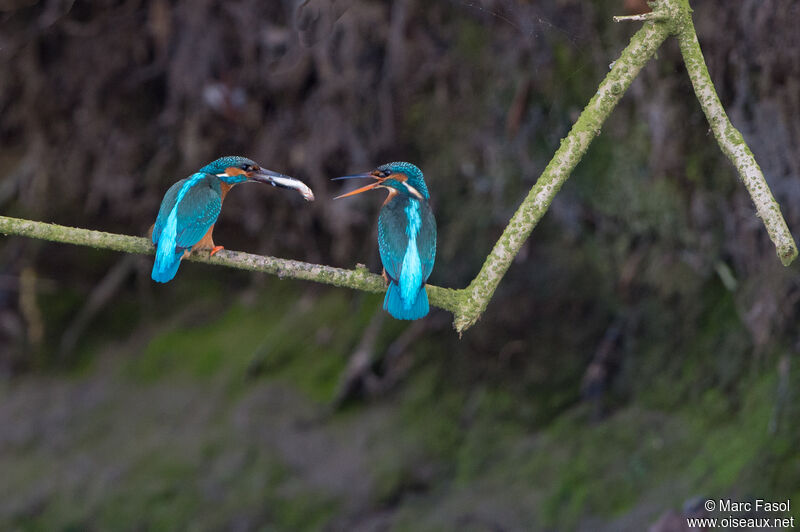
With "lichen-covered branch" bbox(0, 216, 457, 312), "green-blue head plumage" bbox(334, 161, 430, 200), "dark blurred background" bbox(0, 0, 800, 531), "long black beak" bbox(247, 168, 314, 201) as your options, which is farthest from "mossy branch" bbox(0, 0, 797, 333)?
"dark blurred background" bbox(0, 0, 800, 531)

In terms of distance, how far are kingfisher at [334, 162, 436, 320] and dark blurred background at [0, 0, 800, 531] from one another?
841mm

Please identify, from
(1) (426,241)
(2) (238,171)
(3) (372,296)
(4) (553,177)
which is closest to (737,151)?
(4) (553,177)

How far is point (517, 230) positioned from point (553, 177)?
0.39ft

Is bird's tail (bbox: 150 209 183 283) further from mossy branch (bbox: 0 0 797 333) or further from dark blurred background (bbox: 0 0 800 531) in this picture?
dark blurred background (bbox: 0 0 800 531)

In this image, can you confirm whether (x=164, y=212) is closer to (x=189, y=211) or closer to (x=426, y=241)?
(x=189, y=211)

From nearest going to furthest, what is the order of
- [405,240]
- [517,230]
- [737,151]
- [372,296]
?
[517,230] → [737,151] → [405,240] → [372,296]

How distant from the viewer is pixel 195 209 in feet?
4.61

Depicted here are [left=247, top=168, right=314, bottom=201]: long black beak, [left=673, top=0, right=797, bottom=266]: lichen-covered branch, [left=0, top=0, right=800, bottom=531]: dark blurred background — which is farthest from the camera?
[left=0, top=0, right=800, bottom=531]: dark blurred background

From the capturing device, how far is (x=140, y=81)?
3264 millimetres

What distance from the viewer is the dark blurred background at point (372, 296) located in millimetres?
2451

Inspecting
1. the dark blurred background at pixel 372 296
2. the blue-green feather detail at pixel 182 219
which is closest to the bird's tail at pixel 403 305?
the blue-green feather detail at pixel 182 219

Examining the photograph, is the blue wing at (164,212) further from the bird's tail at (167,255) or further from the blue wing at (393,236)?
the blue wing at (393,236)

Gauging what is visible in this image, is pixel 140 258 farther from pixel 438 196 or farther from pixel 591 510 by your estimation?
pixel 591 510

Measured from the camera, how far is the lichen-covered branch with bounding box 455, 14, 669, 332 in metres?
1.20
